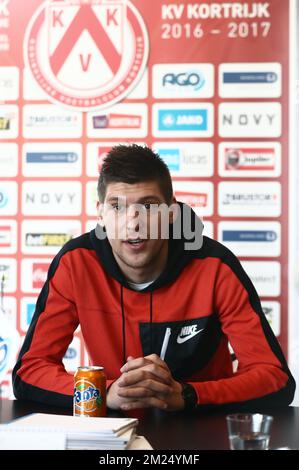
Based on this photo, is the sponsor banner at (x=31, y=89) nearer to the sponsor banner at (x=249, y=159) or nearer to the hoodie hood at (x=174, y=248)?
the sponsor banner at (x=249, y=159)

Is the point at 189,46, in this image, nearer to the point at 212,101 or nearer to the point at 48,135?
the point at 212,101

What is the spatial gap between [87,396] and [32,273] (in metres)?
1.72

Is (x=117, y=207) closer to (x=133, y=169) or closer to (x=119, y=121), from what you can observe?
(x=133, y=169)

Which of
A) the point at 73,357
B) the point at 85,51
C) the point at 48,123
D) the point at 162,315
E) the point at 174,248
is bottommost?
the point at 73,357

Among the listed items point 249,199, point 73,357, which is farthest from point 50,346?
point 249,199

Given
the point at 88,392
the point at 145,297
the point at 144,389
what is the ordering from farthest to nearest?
1. the point at 145,297
2. the point at 144,389
3. the point at 88,392

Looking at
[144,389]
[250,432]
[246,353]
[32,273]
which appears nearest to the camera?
[250,432]

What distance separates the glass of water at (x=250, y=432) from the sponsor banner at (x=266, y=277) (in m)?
1.86

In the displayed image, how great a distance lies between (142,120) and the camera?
9.72 ft

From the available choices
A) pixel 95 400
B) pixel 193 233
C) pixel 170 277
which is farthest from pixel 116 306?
pixel 95 400

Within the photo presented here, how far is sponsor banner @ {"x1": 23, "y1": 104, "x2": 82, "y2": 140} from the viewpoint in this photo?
2975 millimetres

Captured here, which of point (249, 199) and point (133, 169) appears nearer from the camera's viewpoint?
point (133, 169)

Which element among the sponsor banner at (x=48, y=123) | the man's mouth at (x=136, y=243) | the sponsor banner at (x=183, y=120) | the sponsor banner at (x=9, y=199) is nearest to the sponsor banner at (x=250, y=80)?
the sponsor banner at (x=183, y=120)

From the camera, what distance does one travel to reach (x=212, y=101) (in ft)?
9.60
